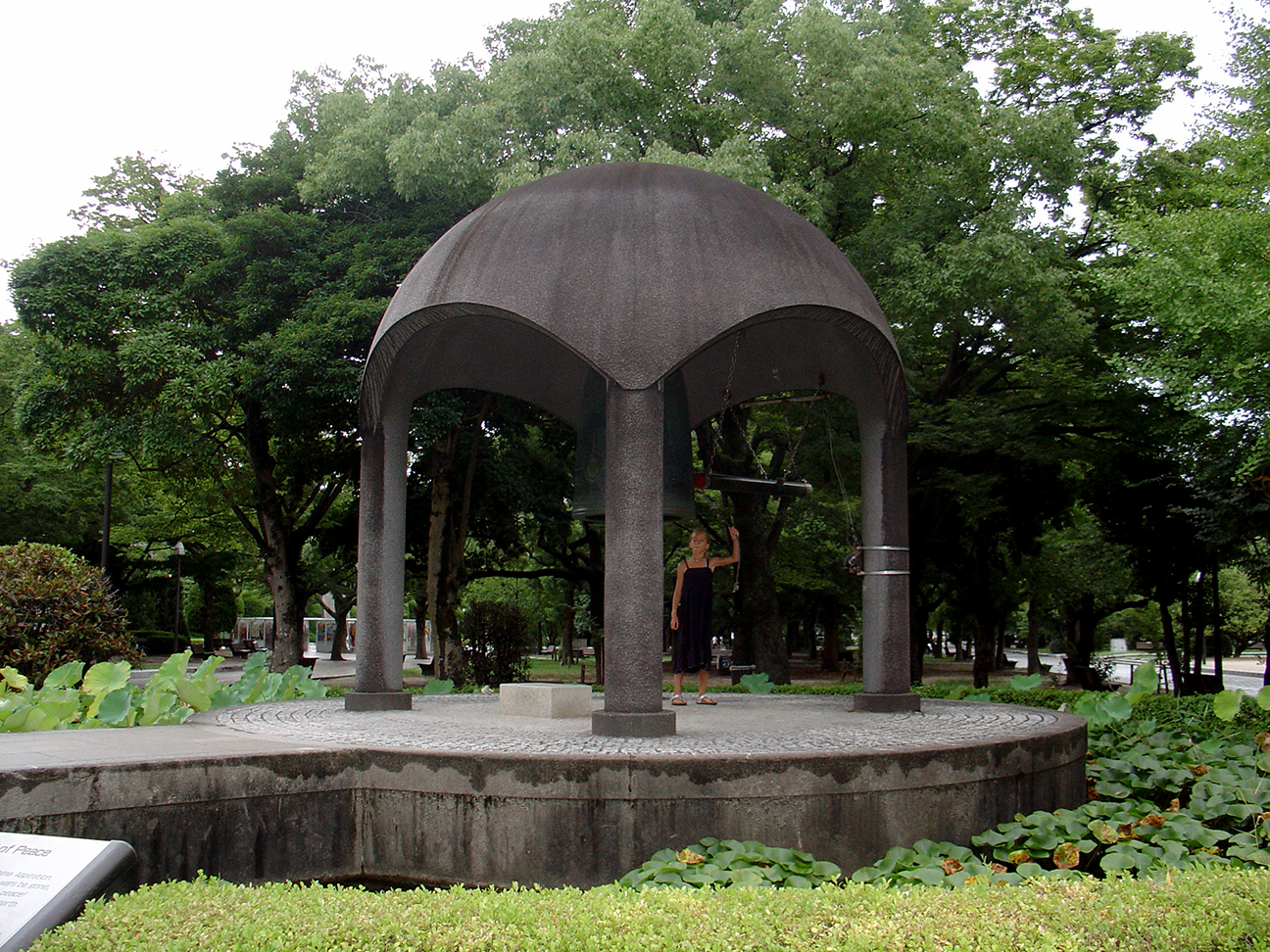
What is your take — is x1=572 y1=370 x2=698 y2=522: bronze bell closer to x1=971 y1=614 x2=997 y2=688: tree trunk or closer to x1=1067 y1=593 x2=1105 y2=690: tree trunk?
x1=971 y1=614 x2=997 y2=688: tree trunk

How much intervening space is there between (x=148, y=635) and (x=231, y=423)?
23100mm

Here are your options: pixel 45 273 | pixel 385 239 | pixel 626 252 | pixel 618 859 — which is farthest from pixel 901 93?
pixel 45 273

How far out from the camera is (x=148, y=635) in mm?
42094

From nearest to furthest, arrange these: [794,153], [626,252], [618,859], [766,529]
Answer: [618,859], [626,252], [794,153], [766,529]

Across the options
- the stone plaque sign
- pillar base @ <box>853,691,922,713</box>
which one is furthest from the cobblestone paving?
the stone plaque sign

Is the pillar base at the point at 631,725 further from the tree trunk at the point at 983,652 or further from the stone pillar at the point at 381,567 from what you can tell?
the tree trunk at the point at 983,652

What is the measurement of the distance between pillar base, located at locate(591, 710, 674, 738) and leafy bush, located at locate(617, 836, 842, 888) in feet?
4.80

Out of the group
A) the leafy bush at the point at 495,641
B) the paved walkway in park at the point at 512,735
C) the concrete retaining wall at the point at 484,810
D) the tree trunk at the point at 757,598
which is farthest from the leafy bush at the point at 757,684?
the leafy bush at the point at 495,641

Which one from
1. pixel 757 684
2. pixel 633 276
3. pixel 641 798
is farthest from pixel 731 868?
pixel 757 684

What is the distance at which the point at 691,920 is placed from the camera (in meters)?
3.91

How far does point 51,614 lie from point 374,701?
5314 millimetres

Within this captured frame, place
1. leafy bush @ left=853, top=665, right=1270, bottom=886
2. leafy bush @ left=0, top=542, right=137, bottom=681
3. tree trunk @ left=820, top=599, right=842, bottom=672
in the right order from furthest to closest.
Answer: tree trunk @ left=820, top=599, right=842, bottom=672
leafy bush @ left=0, top=542, right=137, bottom=681
leafy bush @ left=853, top=665, right=1270, bottom=886

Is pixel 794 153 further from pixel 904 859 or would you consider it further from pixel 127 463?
pixel 127 463

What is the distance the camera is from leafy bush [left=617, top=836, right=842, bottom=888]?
206 inches
